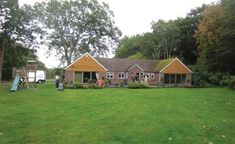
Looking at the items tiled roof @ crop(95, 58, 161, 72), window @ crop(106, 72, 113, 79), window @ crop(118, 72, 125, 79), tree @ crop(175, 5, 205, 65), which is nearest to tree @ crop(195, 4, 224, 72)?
tiled roof @ crop(95, 58, 161, 72)

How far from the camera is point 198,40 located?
183ft

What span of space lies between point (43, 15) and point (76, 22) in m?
6.41

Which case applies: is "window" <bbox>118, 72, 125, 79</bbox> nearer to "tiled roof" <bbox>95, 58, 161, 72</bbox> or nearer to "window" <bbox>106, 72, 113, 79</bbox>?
"tiled roof" <bbox>95, 58, 161, 72</bbox>

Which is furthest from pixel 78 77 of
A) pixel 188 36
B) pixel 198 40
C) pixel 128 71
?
pixel 188 36

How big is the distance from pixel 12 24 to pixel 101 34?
2313 centimetres

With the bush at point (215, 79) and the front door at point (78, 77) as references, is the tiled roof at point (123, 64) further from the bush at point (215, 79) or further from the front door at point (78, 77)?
the bush at point (215, 79)

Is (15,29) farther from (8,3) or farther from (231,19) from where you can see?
(231,19)

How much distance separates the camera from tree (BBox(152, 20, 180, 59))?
6925cm

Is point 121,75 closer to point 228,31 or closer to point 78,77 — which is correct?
point 78,77

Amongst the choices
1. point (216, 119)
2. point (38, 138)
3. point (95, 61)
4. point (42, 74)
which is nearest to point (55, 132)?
point (38, 138)

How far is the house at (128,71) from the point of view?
159 ft

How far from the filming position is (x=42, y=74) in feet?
207

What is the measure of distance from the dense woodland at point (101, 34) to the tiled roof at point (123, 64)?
22.9 feet

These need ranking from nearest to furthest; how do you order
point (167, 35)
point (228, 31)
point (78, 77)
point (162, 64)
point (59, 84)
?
point (59, 84) → point (228, 31) → point (78, 77) → point (162, 64) → point (167, 35)
